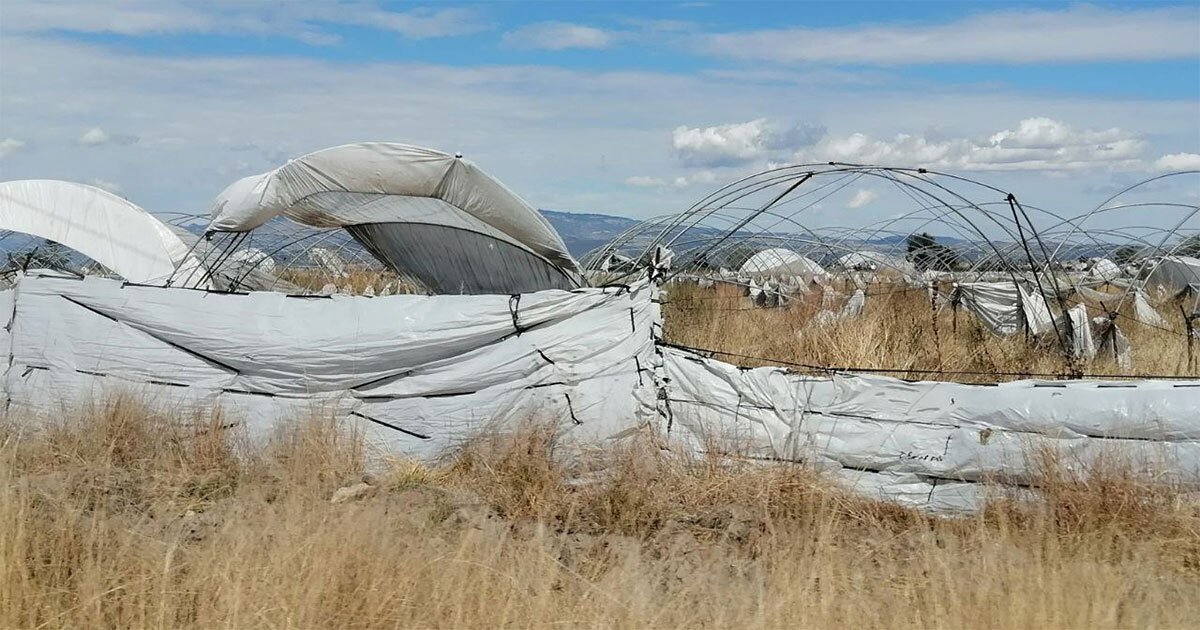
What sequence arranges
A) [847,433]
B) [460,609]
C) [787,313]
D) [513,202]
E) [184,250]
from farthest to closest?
[787,313] → [184,250] → [513,202] → [847,433] → [460,609]

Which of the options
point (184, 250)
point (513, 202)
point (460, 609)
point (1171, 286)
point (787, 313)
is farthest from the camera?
point (1171, 286)

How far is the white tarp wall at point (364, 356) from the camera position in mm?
7891

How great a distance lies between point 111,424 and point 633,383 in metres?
3.91

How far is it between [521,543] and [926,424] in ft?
9.58

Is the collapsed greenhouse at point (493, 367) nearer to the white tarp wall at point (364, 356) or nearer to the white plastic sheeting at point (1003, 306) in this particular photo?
the white tarp wall at point (364, 356)

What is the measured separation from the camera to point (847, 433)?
7.21 metres

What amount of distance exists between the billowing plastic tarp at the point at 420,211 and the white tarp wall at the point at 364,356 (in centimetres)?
91

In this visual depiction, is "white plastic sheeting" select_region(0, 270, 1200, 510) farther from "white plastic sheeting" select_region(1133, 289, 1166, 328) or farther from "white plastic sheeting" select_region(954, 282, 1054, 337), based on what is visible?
"white plastic sheeting" select_region(1133, 289, 1166, 328)

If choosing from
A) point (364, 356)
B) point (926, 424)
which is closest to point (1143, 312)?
point (926, 424)

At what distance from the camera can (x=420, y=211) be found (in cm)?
974

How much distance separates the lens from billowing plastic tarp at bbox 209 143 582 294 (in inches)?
334

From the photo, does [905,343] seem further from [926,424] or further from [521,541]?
[521,541]

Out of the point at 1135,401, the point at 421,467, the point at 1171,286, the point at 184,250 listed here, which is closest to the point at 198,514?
the point at 421,467

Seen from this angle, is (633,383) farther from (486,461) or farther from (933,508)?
(933,508)
